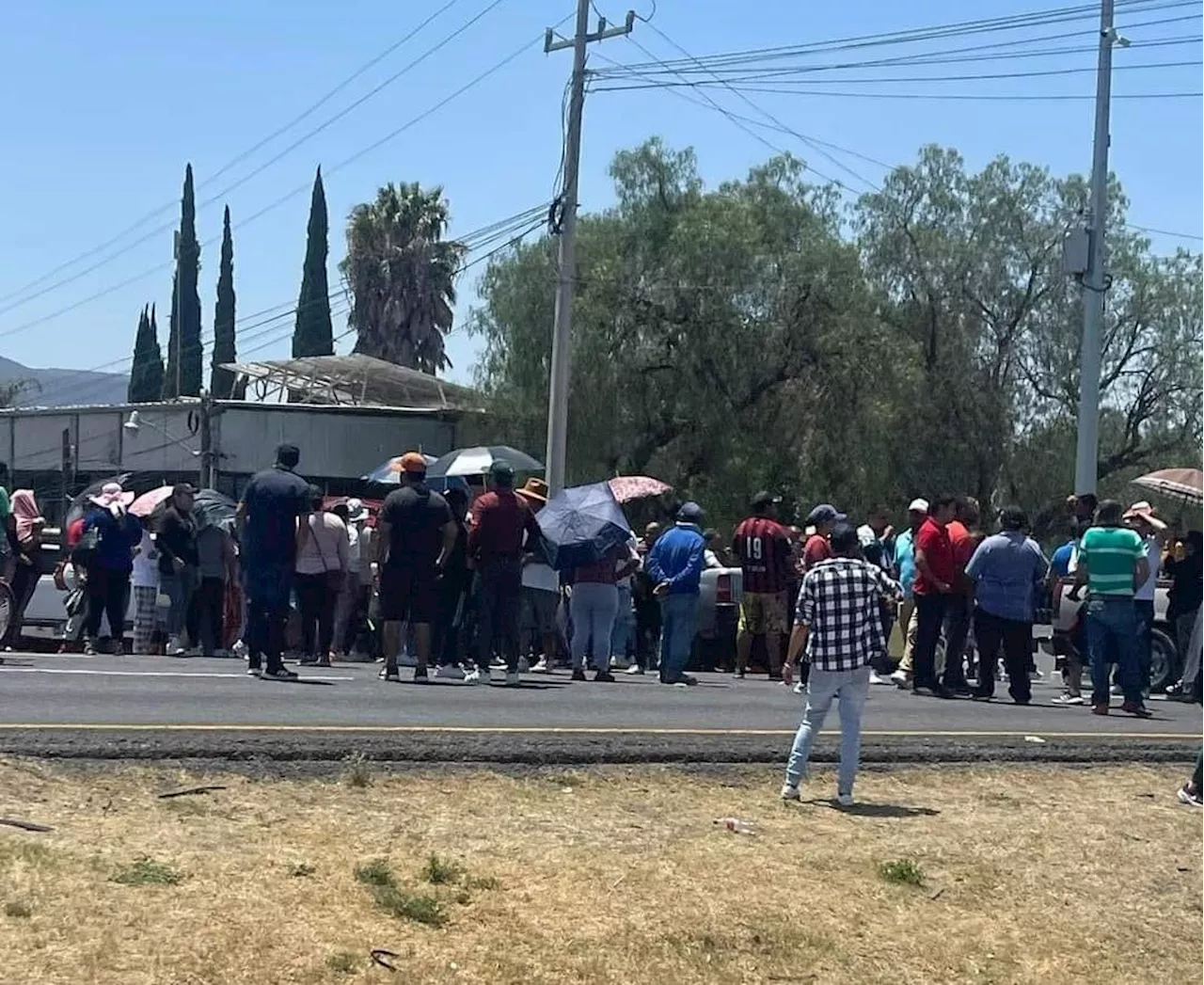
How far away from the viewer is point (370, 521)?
19.3 m

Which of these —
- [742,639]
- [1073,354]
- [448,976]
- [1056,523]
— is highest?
[1073,354]

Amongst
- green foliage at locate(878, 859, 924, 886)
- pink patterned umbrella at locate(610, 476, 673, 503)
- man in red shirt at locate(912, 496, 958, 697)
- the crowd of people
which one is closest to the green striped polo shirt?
the crowd of people

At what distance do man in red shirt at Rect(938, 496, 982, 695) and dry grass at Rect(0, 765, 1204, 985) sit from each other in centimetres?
551

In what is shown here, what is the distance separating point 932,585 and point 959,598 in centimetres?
34

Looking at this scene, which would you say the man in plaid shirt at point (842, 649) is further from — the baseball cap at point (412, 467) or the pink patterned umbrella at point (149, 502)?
the pink patterned umbrella at point (149, 502)

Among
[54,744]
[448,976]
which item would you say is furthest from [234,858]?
[54,744]

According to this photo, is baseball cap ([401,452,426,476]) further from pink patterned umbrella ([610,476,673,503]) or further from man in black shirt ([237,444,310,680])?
pink patterned umbrella ([610,476,673,503])

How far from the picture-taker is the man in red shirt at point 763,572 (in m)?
17.5

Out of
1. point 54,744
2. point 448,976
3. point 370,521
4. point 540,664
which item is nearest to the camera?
point 448,976

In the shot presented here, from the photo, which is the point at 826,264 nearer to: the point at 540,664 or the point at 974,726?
the point at 540,664

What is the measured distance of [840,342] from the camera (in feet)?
137

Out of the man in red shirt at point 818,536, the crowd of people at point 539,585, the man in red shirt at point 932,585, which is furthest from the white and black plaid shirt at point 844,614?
the man in red shirt at point 932,585

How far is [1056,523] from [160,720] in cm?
3461

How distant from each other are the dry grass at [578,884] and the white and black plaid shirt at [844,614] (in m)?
0.91
